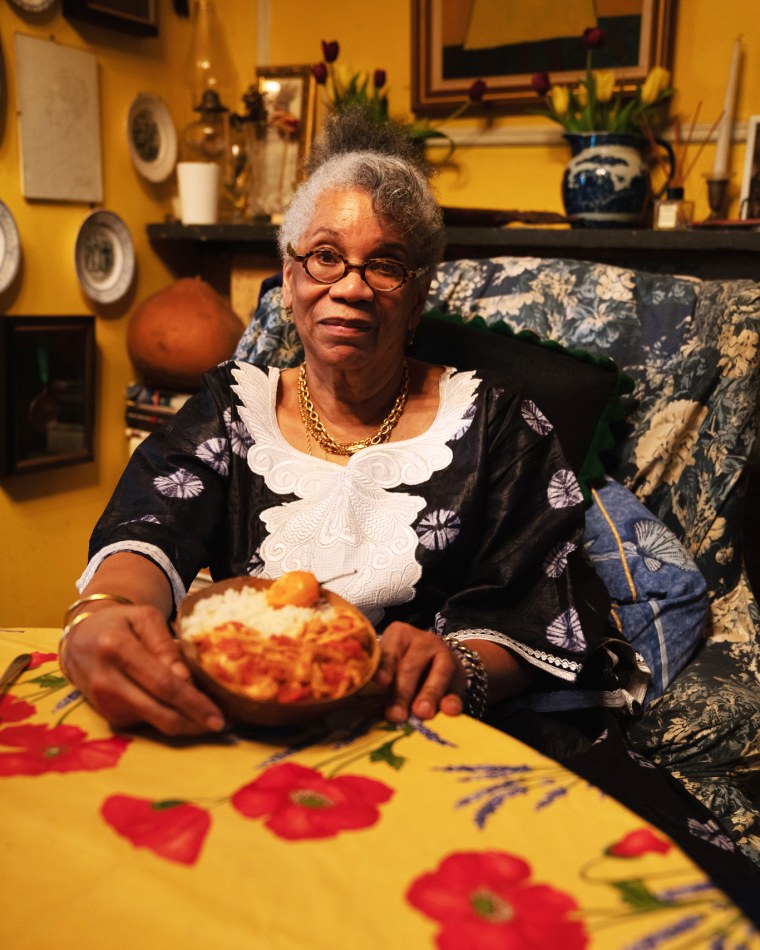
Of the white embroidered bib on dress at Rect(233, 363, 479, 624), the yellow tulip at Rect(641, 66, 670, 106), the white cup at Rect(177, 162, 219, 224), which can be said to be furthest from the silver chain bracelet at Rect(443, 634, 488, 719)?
the white cup at Rect(177, 162, 219, 224)

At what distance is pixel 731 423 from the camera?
1.79 m

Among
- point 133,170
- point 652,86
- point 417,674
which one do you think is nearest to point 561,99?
point 652,86

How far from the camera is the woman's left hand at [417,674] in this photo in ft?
3.05

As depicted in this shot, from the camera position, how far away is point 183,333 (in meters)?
2.86

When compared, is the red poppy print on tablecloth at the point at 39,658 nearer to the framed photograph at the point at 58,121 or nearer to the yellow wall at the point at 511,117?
the framed photograph at the point at 58,121

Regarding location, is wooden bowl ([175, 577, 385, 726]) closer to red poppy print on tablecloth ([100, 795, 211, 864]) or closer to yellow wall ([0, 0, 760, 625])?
red poppy print on tablecloth ([100, 795, 211, 864])

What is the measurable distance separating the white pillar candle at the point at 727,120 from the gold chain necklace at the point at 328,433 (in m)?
1.40

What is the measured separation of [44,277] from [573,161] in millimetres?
1623

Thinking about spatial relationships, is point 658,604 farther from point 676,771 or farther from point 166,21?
point 166,21

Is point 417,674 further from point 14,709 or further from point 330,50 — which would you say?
point 330,50

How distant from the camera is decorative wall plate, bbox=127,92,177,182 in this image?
3008 millimetres

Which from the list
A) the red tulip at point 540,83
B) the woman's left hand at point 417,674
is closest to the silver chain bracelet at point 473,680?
the woman's left hand at point 417,674

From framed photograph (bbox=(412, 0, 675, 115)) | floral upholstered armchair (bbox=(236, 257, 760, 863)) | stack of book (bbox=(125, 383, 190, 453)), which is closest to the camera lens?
floral upholstered armchair (bbox=(236, 257, 760, 863))

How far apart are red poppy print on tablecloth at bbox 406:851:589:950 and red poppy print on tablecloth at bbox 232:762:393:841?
91mm
